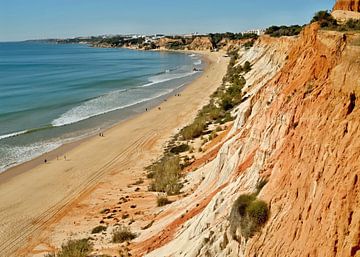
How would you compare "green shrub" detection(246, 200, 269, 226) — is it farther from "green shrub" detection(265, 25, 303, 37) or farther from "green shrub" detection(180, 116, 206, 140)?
"green shrub" detection(265, 25, 303, 37)

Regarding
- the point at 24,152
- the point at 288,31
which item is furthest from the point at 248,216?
the point at 288,31

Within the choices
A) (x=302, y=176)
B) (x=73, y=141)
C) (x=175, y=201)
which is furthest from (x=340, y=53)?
(x=73, y=141)

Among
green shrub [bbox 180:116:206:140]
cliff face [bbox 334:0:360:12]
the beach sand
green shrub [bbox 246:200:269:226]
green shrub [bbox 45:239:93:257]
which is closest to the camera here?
green shrub [bbox 246:200:269:226]

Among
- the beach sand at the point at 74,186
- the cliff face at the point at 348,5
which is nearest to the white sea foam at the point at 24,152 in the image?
the beach sand at the point at 74,186

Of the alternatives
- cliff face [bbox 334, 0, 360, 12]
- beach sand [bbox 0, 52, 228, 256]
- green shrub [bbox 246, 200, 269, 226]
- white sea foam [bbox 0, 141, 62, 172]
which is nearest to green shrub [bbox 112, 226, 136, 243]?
beach sand [bbox 0, 52, 228, 256]

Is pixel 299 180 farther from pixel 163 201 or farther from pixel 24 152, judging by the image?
pixel 24 152
